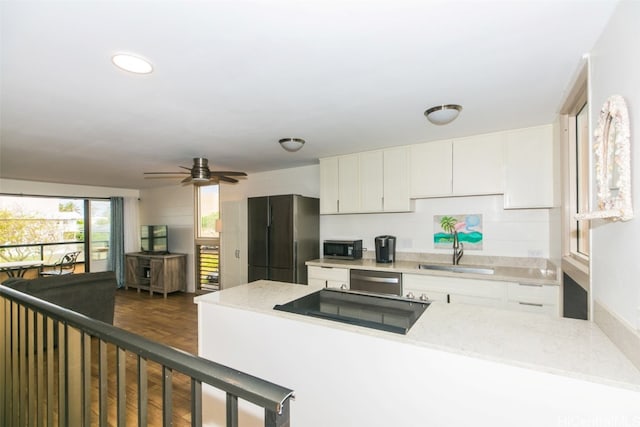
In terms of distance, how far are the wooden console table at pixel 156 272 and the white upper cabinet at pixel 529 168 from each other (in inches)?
224

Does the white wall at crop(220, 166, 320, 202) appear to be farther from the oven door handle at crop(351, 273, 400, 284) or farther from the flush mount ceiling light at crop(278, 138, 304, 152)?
the oven door handle at crop(351, 273, 400, 284)

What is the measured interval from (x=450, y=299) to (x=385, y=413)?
1728 millimetres

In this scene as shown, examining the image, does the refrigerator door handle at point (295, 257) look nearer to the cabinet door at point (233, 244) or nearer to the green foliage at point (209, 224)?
the cabinet door at point (233, 244)

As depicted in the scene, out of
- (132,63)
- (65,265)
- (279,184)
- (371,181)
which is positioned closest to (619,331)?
(132,63)

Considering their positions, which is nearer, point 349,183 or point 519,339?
point 519,339

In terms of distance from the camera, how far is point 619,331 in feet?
3.84

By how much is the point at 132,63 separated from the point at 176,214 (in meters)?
5.38

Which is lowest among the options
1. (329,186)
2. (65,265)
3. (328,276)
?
(65,265)

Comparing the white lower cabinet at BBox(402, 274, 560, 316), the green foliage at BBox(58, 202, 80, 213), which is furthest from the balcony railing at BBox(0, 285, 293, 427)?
the green foliage at BBox(58, 202, 80, 213)

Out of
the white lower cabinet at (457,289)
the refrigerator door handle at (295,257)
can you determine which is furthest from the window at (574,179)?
the refrigerator door handle at (295,257)

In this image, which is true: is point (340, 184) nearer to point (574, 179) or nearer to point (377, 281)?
point (377, 281)

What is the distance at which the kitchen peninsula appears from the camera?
41.1 inches

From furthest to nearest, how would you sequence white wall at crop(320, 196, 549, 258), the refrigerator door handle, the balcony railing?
the refrigerator door handle < white wall at crop(320, 196, 549, 258) < the balcony railing

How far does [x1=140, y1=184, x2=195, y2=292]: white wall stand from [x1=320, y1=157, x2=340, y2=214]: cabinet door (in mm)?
3476
